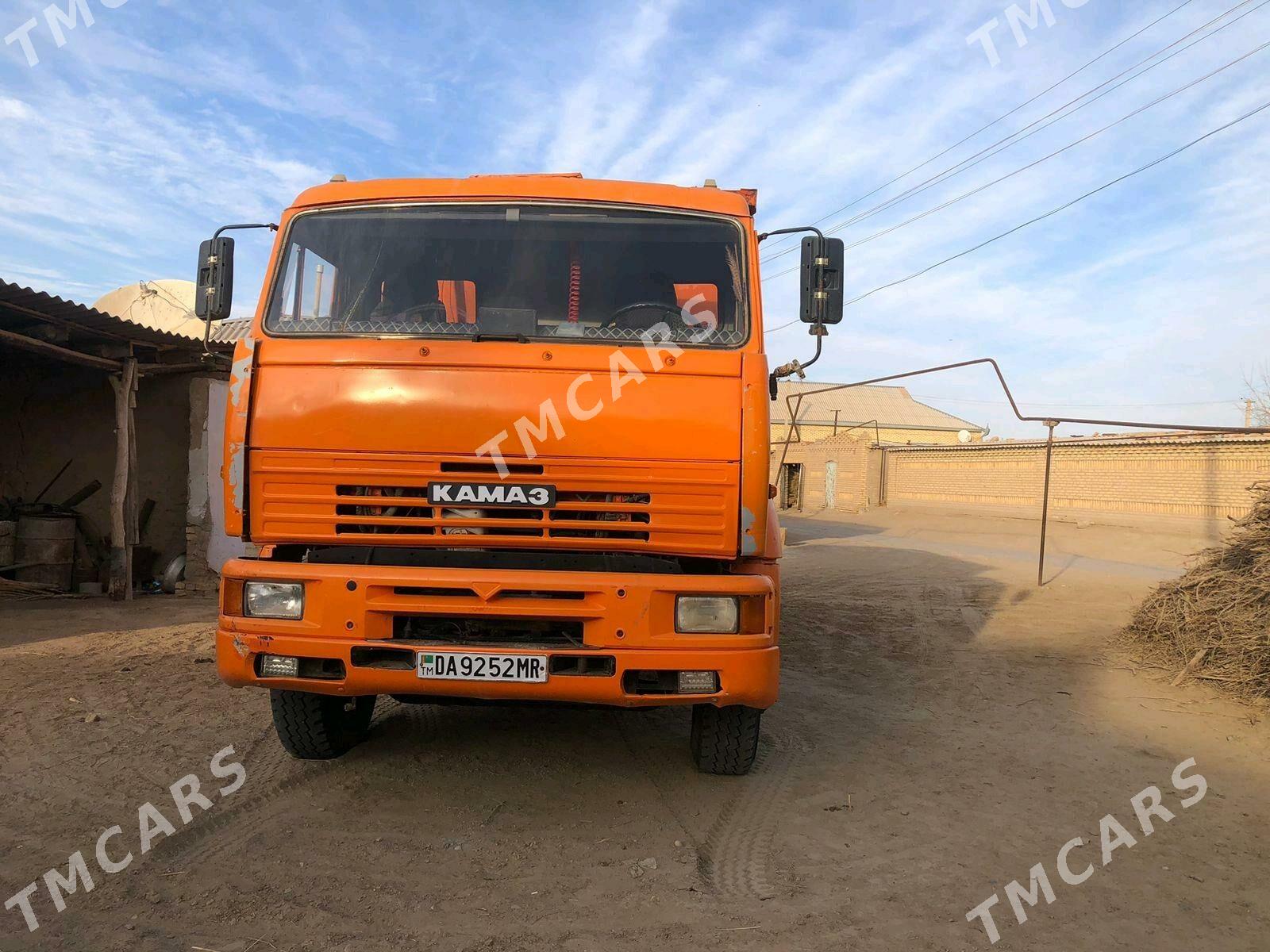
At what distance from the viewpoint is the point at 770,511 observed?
3.83 m

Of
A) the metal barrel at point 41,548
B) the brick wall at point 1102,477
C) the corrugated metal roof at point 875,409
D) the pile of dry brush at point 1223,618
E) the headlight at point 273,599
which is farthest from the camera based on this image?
the corrugated metal roof at point 875,409

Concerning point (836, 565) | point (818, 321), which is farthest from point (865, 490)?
point (818, 321)

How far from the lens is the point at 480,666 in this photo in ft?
10.7

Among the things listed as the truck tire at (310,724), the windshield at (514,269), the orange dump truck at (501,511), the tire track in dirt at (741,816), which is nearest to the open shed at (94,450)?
the windshield at (514,269)

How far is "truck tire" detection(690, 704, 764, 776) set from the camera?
3.88m

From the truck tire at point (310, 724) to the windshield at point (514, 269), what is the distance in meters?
1.71

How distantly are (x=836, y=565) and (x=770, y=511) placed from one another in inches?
397

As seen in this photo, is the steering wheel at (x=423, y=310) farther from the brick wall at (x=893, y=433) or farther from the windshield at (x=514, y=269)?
the brick wall at (x=893, y=433)

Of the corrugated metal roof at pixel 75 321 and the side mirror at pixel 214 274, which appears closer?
the side mirror at pixel 214 274

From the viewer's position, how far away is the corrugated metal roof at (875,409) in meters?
49.7

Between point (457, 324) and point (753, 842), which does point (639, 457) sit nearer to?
point (457, 324)

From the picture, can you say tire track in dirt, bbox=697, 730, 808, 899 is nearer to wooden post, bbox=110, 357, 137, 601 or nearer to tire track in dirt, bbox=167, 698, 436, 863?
tire track in dirt, bbox=167, 698, 436, 863

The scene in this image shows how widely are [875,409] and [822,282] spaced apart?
50512 mm

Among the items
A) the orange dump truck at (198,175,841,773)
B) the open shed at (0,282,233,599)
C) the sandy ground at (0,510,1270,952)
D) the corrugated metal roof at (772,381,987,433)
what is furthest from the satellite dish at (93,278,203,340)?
the corrugated metal roof at (772,381,987,433)
